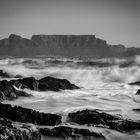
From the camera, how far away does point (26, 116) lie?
3275cm

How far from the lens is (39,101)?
5075cm

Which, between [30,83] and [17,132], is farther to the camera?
[30,83]

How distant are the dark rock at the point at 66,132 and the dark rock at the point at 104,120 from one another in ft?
11.5

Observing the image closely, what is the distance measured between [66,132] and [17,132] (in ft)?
22.4

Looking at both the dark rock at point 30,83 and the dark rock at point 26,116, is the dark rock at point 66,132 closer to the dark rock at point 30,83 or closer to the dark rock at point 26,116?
the dark rock at point 26,116

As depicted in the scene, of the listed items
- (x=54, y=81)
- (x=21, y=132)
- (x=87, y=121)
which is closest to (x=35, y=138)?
(x=21, y=132)

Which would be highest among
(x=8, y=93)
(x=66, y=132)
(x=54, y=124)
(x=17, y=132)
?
(x=8, y=93)

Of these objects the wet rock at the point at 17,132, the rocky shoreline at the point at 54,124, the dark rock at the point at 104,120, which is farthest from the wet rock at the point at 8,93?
the wet rock at the point at 17,132

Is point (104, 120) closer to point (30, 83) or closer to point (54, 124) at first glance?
point (54, 124)

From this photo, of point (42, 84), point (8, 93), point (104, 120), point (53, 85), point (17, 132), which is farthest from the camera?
point (53, 85)

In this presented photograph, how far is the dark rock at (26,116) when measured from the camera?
105ft

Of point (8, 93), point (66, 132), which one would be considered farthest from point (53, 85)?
point (66, 132)

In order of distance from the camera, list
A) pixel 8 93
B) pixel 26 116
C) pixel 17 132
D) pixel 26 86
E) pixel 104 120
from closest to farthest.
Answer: pixel 17 132 → pixel 26 116 → pixel 104 120 → pixel 8 93 → pixel 26 86

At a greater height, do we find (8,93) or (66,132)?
(8,93)
